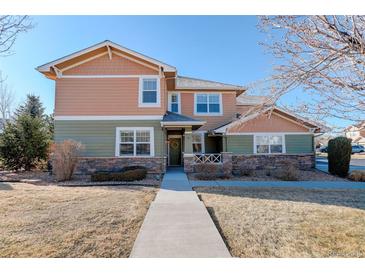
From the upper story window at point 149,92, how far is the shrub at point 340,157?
11.6m

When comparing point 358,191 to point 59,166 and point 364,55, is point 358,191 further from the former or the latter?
point 59,166

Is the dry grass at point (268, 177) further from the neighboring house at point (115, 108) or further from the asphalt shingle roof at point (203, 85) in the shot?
the asphalt shingle roof at point (203, 85)

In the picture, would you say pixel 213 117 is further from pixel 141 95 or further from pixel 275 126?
pixel 141 95

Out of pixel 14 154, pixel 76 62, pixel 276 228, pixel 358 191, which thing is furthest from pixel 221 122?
pixel 14 154

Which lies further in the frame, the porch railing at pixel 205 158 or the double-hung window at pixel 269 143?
the double-hung window at pixel 269 143

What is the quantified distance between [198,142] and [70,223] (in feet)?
41.4

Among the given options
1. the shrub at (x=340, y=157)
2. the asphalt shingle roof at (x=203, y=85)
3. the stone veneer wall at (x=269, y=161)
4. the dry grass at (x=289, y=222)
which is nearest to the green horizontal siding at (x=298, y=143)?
the stone veneer wall at (x=269, y=161)

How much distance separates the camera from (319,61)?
3861 millimetres

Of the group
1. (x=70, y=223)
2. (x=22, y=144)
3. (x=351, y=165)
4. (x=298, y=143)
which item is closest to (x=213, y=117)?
(x=298, y=143)

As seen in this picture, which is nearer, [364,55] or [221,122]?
[364,55]

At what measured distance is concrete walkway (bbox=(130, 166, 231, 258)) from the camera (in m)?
3.29

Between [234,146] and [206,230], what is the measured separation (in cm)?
1109

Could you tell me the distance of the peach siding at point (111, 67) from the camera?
12.9 metres
